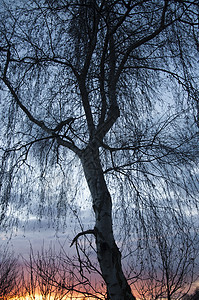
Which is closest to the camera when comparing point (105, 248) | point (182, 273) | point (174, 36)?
point (105, 248)

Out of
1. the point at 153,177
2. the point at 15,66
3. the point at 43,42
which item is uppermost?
the point at 43,42

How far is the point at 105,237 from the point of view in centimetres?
218

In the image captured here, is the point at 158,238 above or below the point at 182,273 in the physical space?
above

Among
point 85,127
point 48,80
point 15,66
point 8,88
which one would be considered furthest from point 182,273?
point 15,66

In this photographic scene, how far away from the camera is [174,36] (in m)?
2.59

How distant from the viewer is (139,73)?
3.36 meters

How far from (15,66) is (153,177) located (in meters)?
2.56

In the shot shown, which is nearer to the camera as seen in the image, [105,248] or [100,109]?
[105,248]

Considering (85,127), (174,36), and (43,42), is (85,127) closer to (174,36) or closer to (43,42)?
(43,42)

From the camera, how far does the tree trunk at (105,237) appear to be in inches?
79.7

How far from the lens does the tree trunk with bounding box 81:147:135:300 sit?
6.64ft

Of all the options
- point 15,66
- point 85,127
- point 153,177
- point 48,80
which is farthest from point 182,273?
point 15,66

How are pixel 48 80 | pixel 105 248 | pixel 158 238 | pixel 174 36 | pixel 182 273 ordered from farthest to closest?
pixel 48 80 → pixel 182 273 → pixel 174 36 → pixel 158 238 → pixel 105 248

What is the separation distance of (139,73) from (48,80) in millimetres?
1449
